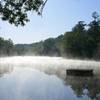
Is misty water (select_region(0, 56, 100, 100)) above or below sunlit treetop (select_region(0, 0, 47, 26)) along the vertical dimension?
below

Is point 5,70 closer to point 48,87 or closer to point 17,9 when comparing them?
point 48,87

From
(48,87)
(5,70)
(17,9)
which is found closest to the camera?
(17,9)

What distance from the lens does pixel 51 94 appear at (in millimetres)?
34688

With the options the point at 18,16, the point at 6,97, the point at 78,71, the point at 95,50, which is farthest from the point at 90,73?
the point at 95,50

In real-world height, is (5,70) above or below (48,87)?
above

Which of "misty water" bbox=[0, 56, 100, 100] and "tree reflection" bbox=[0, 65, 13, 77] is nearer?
"misty water" bbox=[0, 56, 100, 100]

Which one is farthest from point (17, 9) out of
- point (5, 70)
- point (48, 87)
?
point (5, 70)

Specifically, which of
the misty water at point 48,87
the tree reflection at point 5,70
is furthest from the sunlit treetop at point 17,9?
the tree reflection at point 5,70

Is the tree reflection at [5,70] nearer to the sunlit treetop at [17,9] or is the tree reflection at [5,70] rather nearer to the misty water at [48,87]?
the misty water at [48,87]

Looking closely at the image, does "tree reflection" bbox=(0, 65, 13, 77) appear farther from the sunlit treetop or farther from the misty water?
the sunlit treetop

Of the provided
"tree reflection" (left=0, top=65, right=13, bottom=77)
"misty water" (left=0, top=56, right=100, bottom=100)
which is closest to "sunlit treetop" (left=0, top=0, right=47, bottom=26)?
"misty water" (left=0, top=56, right=100, bottom=100)

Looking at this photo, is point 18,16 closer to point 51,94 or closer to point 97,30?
point 51,94

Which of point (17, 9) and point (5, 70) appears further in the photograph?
point (5, 70)

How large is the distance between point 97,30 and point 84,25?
413 inches
